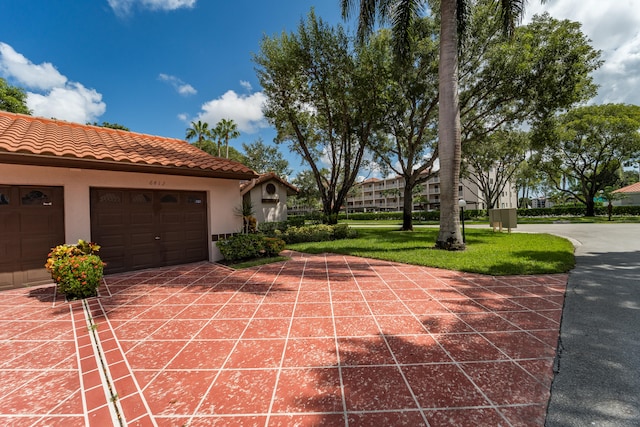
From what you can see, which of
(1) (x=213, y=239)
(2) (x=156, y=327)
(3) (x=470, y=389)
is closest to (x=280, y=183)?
(1) (x=213, y=239)

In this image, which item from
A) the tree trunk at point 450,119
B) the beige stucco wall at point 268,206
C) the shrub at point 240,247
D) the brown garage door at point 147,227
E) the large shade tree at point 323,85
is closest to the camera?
the brown garage door at point 147,227

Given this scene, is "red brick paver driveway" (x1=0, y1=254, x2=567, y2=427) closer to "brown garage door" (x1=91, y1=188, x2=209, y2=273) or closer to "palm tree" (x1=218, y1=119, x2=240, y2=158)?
"brown garage door" (x1=91, y1=188, x2=209, y2=273)

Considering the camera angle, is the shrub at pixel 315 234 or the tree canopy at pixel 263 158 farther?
the tree canopy at pixel 263 158

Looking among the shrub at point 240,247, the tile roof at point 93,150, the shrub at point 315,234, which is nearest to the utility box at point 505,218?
the shrub at point 315,234

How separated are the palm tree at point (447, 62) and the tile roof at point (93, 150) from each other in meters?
7.15

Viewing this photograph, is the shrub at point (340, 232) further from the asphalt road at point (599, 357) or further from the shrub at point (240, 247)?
the asphalt road at point (599, 357)

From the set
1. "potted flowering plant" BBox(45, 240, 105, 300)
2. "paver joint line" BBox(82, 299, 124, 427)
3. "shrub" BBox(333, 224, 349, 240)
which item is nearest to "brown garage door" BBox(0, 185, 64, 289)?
"potted flowering plant" BBox(45, 240, 105, 300)

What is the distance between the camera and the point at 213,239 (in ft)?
28.4

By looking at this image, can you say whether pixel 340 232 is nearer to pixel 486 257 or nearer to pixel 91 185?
pixel 486 257

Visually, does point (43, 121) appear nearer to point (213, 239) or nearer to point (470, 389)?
point (213, 239)

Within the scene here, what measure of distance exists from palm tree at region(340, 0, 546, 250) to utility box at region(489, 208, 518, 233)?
768 centimetres

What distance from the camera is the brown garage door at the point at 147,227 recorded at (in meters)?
7.01

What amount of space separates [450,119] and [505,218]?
9331 mm

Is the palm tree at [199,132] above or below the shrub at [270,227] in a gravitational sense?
above
